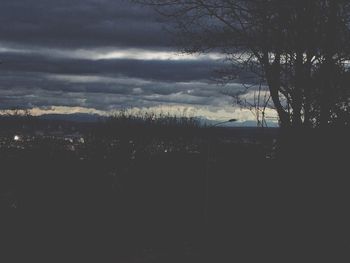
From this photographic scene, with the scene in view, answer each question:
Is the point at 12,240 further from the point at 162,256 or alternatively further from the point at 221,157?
the point at 221,157

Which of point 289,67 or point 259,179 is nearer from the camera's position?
point 289,67

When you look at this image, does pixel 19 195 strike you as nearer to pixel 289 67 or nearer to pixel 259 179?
pixel 259 179

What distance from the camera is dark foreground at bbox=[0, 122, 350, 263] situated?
15298mm

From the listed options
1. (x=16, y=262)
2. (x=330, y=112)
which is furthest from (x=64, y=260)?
(x=330, y=112)

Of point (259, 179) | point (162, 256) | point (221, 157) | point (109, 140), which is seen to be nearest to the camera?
point (162, 256)

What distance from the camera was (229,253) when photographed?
14.2m

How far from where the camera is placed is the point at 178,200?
22.5m

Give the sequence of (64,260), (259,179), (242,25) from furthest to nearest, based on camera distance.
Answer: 1. (259,179)
2. (242,25)
3. (64,260)

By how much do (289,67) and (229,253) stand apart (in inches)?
214

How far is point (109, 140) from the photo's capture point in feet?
85.6

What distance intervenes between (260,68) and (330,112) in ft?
10.2

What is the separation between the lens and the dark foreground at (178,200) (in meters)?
15.3

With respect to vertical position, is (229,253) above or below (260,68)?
below

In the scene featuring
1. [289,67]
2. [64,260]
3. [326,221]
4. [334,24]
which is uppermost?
[334,24]
